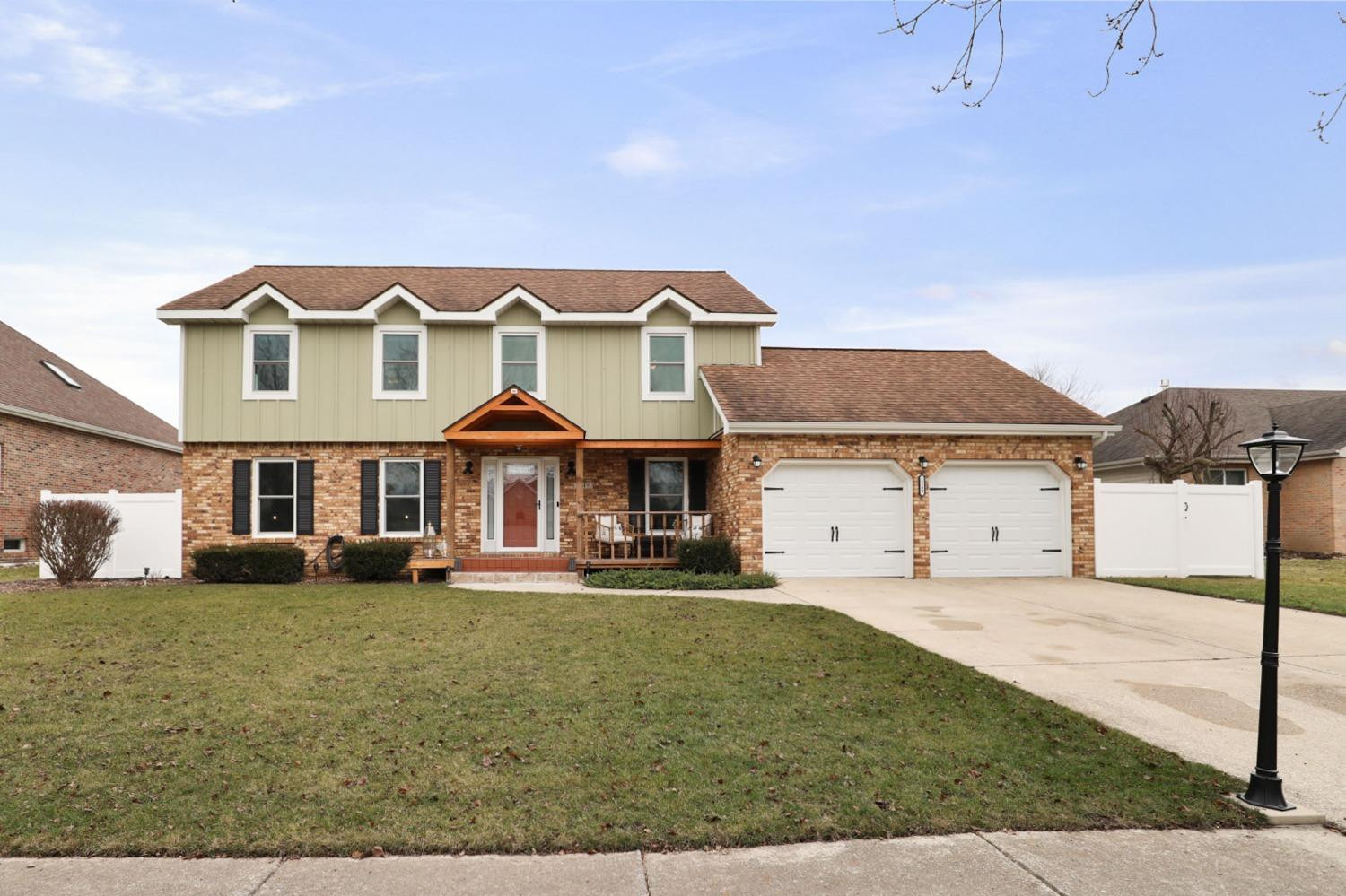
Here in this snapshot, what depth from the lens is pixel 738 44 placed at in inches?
249

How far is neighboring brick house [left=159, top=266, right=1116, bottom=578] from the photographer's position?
14922mm

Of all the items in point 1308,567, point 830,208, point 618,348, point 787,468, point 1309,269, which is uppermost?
point 830,208

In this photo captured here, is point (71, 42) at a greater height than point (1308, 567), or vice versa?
point (71, 42)

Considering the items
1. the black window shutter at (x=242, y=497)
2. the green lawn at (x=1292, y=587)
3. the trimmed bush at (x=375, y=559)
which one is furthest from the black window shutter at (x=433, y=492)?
the green lawn at (x=1292, y=587)

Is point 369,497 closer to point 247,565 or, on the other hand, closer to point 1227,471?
point 247,565

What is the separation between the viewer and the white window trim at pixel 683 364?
16.8 meters

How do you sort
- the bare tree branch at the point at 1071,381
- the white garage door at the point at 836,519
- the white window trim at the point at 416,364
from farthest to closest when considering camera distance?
the bare tree branch at the point at 1071,381
the white window trim at the point at 416,364
the white garage door at the point at 836,519

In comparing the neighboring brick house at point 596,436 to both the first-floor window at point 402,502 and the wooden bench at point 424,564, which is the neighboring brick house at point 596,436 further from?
the wooden bench at point 424,564

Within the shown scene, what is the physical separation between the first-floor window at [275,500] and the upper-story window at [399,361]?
2.50 metres

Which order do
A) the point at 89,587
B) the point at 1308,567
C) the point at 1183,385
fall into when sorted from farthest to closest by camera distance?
the point at 1183,385
the point at 1308,567
the point at 89,587

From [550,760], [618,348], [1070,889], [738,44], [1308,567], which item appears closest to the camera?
[1070,889]

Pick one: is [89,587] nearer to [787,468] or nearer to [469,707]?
[469,707]

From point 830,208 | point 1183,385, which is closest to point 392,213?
point 830,208

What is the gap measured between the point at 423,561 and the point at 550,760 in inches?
421
